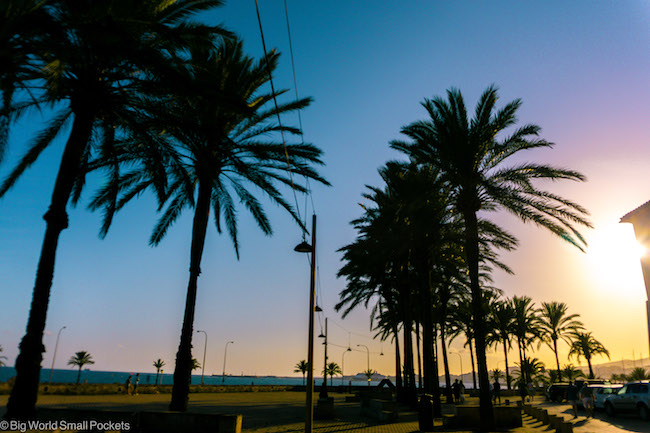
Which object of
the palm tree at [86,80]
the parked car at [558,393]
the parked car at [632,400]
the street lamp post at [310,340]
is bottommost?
the parked car at [558,393]

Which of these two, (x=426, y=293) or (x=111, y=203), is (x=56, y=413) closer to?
(x=111, y=203)

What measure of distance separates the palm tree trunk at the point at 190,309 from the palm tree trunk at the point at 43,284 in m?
4.42

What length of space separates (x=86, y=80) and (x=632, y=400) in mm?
25549

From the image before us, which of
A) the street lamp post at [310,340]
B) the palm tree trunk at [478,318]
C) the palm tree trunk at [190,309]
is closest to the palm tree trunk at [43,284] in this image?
the palm tree trunk at [190,309]

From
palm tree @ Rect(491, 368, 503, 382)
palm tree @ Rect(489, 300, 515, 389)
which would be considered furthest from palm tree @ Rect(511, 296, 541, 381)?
palm tree @ Rect(491, 368, 503, 382)

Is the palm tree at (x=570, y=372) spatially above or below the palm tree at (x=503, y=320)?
below

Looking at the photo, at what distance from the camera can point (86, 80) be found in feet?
33.2

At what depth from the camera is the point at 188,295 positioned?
44.4 ft

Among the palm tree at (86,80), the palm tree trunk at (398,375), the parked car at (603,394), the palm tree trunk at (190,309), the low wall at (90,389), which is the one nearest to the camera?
the palm tree at (86,80)

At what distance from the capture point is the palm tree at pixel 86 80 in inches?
326

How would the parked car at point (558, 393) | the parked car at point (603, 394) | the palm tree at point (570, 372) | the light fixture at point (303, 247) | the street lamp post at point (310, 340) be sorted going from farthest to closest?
the palm tree at point (570, 372) → the parked car at point (558, 393) → the parked car at point (603, 394) → the light fixture at point (303, 247) → the street lamp post at point (310, 340)

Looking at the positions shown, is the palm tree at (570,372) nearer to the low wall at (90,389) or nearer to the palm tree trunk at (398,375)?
the palm tree trunk at (398,375)

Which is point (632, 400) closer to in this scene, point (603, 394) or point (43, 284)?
point (603, 394)

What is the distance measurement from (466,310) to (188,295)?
29.6 metres
